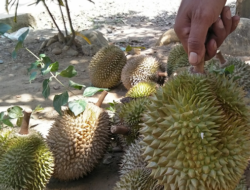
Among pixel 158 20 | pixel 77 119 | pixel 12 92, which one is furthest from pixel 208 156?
pixel 158 20

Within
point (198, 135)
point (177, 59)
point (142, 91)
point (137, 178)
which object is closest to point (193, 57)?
point (198, 135)

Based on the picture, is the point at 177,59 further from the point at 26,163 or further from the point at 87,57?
the point at 87,57

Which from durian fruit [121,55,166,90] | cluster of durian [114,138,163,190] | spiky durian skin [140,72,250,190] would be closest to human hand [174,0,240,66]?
spiky durian skin [140,72,250,190]

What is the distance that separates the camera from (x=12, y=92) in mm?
2820

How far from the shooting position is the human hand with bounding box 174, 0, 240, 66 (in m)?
0.94

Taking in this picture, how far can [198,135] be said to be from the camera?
0.91 m

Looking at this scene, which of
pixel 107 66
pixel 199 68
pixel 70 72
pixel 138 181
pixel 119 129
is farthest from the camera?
pixel 107 66

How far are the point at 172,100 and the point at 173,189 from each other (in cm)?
32

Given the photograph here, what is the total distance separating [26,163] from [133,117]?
612mm

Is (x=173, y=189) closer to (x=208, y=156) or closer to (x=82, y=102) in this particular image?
(x=208, y=156)

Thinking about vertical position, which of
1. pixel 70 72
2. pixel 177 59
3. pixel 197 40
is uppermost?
pixel 197 40

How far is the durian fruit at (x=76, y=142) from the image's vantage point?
4.68 ft

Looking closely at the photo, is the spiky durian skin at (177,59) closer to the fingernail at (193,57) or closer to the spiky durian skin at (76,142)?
the spiky durian skin at (76,142)

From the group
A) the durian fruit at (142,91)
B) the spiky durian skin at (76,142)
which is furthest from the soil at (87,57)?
the durian fruit at (142,91)
